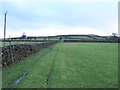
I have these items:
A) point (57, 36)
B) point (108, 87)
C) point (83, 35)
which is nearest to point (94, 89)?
point (108, 87)

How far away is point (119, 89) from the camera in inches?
488

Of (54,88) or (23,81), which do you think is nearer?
(54,88)

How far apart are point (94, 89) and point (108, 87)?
2.93 feet

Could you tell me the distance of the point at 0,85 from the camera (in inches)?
503

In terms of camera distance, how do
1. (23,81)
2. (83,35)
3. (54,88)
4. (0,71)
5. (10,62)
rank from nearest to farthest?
1. (54,88)
2. (23,81)
3. (0,71)
4. (10,62)
5. (83,35)

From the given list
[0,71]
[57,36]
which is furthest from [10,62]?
[57,36]

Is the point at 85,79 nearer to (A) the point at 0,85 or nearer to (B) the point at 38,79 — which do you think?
(B) the point at 38,79

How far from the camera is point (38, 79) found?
14781 mm

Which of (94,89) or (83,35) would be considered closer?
(94,89)

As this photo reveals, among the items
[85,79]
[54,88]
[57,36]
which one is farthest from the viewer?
[57,36]

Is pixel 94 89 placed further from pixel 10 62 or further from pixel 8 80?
pixel 10 62

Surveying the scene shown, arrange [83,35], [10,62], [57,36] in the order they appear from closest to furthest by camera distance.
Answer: [10,62] → [57,36] → [83,35]

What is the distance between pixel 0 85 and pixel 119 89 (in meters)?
4.73

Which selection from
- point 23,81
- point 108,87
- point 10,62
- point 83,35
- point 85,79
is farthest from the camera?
point 83,35
